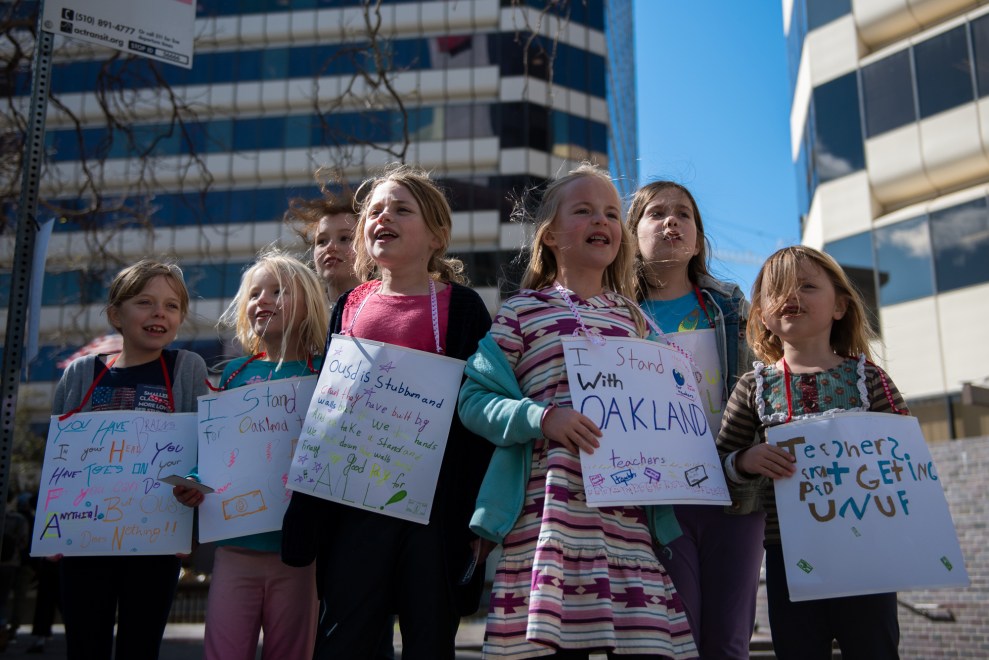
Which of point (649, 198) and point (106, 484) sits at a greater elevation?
point (649, 198)

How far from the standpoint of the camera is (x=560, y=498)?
8.83 ft

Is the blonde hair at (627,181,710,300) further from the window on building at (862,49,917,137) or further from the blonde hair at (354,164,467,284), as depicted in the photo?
the window on building at (862,49,917,137)

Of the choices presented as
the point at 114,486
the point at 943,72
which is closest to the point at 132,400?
the point at 114,486

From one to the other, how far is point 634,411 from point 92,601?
2171 mm

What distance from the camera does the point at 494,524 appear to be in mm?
2658

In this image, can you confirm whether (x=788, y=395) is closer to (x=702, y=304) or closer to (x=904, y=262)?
(x=702, y=304)

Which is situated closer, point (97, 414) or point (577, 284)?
point (577, 284)

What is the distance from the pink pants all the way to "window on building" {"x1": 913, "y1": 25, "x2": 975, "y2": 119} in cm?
1718

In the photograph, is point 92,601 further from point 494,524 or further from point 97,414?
point 494,524

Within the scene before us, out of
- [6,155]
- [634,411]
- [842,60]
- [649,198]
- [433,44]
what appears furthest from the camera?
[433,44]

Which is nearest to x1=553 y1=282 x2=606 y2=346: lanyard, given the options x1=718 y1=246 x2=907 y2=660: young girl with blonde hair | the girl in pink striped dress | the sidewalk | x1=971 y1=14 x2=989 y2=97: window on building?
the girl in pink striped dress

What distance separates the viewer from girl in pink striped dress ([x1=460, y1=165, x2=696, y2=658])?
2.55m

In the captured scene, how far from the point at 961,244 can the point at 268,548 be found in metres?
16.6

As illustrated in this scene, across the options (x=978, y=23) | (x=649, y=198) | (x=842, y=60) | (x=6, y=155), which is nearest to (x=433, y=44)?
(x=842, y=60)
